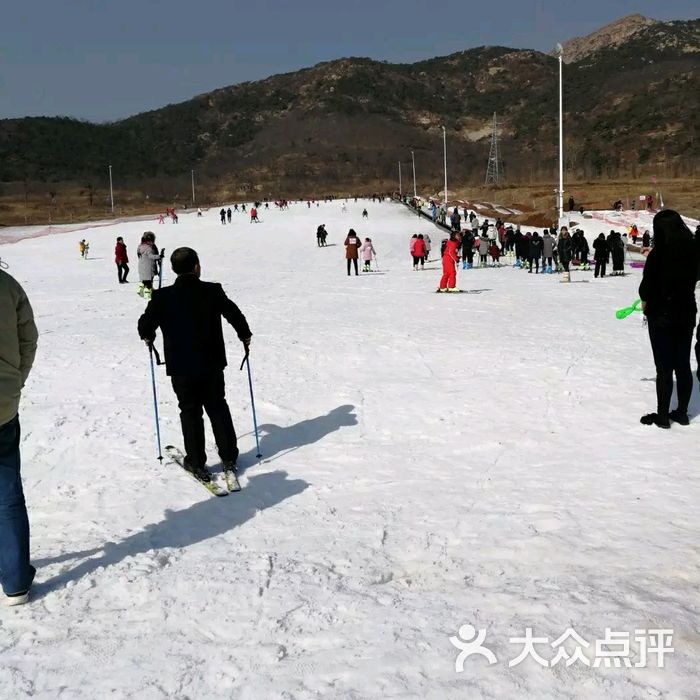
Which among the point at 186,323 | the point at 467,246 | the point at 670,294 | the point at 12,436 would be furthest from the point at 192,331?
the point at 467,246

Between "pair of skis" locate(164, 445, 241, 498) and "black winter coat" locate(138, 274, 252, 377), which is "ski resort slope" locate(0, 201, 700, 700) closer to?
"pair of skis" locate(164, 445, 241, 498)

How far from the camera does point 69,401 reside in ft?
25.2

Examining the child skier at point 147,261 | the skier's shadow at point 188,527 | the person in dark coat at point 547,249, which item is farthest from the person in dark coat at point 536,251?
the skier's shadow at point 188,527

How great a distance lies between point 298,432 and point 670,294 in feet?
10.9

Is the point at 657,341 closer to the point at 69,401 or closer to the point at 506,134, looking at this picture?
the point at 69,401

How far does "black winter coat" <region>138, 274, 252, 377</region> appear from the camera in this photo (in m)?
5.19

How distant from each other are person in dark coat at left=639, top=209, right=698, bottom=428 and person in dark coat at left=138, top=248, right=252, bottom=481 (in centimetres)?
327

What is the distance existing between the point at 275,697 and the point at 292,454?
3.26 m

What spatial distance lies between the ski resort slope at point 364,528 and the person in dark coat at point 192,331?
0.67 metres

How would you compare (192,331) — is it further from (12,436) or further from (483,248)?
(483,248)

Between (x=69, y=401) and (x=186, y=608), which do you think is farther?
(x=69, y=401)

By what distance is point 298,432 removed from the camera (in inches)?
265

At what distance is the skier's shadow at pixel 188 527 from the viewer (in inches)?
161

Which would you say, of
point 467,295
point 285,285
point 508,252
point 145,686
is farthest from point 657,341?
point 508,252
